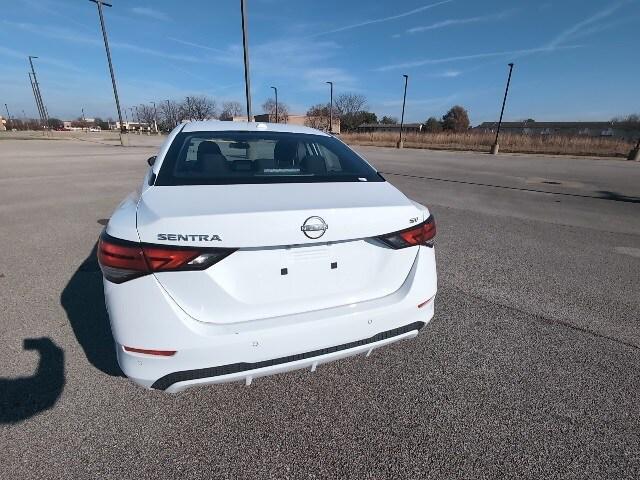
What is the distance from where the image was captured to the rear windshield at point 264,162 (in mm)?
2047

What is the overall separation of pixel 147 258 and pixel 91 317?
6.51 ft

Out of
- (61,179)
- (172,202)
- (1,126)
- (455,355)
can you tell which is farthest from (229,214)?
(1,126)

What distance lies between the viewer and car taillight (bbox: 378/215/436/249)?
186 cm

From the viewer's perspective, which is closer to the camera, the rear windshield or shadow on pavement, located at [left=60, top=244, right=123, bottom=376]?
the rear windshield

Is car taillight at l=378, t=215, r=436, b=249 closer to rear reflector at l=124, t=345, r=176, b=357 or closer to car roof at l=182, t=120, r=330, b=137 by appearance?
rear reflector at l=124, t=345, r=176, b=357

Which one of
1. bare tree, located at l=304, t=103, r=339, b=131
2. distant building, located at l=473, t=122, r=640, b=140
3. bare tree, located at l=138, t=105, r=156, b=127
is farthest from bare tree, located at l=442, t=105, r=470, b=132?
bare tree, located at l=138, t=105, r=156, b=127

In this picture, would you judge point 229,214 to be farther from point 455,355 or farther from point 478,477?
point 455,355

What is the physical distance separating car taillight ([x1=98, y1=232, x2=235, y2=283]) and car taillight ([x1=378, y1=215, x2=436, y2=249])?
33.4 inches

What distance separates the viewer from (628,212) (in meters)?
7.80

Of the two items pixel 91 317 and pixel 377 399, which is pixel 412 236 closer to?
pixel 377 399

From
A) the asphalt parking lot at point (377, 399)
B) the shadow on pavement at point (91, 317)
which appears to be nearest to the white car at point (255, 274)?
the asphalt parking lot at point (377, 399)

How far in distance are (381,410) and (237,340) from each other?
3.56ft

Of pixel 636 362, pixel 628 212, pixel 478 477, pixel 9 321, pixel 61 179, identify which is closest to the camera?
pixel 478 477

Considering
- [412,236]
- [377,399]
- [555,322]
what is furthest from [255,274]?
[555,322]
